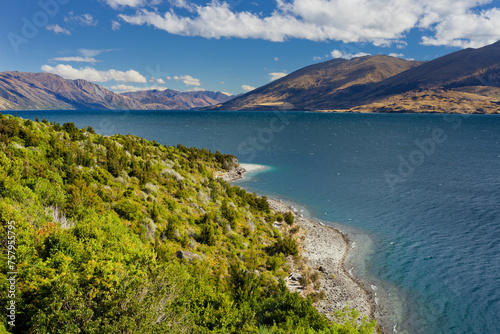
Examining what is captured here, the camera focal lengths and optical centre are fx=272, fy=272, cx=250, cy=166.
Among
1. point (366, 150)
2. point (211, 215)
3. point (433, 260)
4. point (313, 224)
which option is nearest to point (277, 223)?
point (313, 224)

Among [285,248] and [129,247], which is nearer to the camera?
[129,247]

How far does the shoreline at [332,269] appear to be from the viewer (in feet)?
67.2

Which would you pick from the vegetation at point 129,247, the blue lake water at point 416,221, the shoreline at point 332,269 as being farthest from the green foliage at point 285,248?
the blue lake water at point 416,221

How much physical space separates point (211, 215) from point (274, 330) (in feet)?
46.1

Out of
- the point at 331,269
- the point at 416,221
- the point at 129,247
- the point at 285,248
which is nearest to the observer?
the point at 129,247

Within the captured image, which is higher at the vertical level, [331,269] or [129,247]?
[129,247]

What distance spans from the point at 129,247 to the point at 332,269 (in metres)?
19.1

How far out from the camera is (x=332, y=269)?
25.3m

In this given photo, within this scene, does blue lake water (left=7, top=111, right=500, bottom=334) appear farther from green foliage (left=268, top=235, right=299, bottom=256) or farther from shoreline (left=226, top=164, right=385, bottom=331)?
green foliage (left=268, top=235, right=299, bottom=256)

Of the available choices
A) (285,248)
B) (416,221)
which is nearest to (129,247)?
(285,248)

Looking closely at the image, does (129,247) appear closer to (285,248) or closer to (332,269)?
(285,248)

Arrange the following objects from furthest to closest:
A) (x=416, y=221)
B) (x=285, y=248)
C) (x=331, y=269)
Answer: (x=416, y=221)
(x=285, y=248)
(x=331, y=269)

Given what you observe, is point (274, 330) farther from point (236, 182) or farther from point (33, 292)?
point (236, 182)

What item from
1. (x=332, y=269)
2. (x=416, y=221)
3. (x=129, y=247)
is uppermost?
(x=129, y=247)
